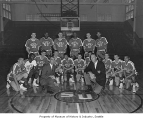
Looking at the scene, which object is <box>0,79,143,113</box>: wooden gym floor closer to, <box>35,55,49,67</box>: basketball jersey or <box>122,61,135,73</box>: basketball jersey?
<box>122,61,135,73</box>: basketball jersey

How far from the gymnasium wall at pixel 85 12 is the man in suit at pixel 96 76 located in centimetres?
1906

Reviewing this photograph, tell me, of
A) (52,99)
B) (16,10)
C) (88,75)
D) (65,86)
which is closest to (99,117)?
(52,99)

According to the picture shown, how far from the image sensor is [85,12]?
80.0 ft

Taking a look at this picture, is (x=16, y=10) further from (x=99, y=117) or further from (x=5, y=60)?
(x=99, y=117)

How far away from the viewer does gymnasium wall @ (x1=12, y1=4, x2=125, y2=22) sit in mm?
23766

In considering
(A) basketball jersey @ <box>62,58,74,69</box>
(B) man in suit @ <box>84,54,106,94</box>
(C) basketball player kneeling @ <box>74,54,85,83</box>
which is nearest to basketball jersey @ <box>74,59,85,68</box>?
(C) basketball player kneeling @ <box>74,54,85,83</box>

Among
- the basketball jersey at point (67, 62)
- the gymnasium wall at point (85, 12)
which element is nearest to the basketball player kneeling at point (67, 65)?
the basketball jersey at point (67, 62)

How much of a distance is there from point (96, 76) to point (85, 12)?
19.8 metres

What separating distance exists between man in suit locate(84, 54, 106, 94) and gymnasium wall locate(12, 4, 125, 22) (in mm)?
19055

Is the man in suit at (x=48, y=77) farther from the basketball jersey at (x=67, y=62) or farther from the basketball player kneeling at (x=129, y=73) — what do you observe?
the basketball player kneeling at (x=129, y=73)

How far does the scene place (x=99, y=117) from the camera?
8.66 feet

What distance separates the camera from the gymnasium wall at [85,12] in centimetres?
2377

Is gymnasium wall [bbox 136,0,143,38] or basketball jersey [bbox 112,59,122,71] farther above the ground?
gymnasium wall [bbox 136,0,143,38]

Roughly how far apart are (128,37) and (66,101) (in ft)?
47.2
